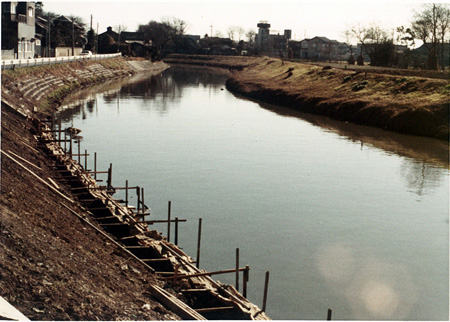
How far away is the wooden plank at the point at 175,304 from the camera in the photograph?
468 inches

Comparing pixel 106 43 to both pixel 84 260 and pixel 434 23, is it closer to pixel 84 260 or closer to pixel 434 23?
pixel 434 23

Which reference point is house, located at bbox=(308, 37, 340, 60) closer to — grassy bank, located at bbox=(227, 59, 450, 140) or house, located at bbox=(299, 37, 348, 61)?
house, located at bbox=(299, 37, 348, 61)

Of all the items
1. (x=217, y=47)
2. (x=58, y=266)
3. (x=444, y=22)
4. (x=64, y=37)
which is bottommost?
(x=58, y=266)

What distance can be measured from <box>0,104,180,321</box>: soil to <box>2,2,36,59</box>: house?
42.7m

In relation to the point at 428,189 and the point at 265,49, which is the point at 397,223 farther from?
the point at 265,49

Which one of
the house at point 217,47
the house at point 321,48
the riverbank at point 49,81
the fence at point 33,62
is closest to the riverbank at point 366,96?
the riverbank at point 49,81

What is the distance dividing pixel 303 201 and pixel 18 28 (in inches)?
1874

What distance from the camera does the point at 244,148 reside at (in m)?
35.3

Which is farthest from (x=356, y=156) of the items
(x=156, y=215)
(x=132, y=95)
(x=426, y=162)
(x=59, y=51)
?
(x=59, y=51)

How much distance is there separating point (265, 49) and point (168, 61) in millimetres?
42091

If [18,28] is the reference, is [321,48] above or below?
above

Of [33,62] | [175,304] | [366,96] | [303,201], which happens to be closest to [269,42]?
[366,96]

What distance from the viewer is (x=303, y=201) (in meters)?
24.2

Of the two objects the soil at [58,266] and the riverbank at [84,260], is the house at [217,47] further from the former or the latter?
the soil at [58,266]
